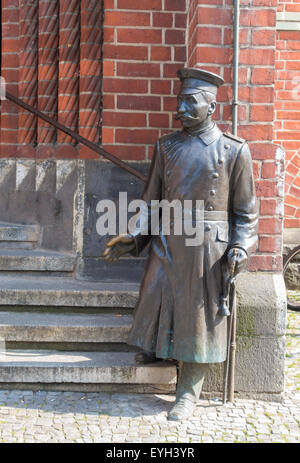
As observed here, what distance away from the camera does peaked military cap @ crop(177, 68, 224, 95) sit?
10.4 ft

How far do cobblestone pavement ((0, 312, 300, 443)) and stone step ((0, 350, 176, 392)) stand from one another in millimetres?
76

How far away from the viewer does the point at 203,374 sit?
11.1ft

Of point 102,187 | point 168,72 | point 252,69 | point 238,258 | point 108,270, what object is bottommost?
point 108,270

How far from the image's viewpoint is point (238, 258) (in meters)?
3.16

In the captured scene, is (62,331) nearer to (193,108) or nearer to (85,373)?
(85,373)

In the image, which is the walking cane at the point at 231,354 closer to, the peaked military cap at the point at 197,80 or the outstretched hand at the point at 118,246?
the outstretched hand at the point at 118,246

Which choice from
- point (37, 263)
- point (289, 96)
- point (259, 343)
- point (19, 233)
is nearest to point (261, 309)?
point (259, 343)

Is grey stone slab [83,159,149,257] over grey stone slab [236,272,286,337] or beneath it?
over

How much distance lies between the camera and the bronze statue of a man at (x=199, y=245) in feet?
10.5

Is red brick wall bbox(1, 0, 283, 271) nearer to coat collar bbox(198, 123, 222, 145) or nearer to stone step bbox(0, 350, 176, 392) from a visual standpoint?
coat collar bbox(198, 123, 222, 145)

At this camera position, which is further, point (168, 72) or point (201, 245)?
point (168, 72)

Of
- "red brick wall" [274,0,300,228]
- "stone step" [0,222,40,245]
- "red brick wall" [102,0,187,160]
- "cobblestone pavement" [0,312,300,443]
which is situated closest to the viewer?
"cobblestone pavement" [0,312,300,443]

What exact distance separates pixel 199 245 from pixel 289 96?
3661mm

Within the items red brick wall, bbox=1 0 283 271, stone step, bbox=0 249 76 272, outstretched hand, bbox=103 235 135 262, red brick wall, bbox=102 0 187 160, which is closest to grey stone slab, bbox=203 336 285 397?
red brick wall, bbox=1 0 283 271
